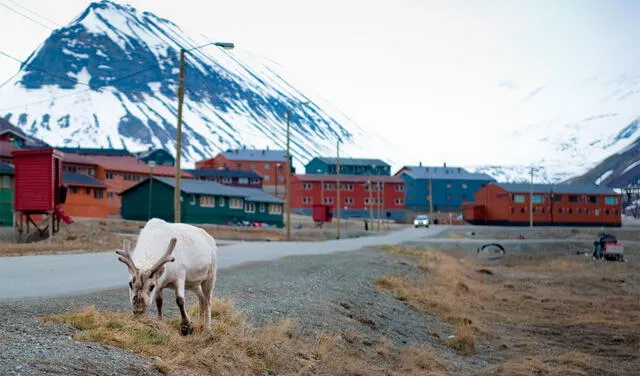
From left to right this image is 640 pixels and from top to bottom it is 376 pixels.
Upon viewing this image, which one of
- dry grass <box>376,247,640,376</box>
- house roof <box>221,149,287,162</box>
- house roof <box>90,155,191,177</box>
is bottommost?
dry grass <box>376,247,640,376</box>

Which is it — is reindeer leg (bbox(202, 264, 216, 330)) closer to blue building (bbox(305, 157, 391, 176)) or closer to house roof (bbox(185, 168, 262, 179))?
house roof (bbox(185, 168, 262, 179))

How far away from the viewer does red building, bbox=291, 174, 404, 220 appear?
140 meters

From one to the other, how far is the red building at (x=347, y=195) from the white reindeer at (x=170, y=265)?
125 metres

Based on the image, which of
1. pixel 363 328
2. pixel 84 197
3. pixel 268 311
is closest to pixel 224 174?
pixel 84 197

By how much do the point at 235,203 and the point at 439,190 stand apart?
238 ft

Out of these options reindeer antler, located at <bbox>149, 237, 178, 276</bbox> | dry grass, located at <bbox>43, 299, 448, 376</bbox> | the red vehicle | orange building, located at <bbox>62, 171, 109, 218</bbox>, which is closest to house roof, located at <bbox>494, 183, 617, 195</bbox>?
the red vehicle

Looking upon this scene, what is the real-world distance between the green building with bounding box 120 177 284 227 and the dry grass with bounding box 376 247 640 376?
44256 millimetres

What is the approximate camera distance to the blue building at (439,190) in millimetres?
159375

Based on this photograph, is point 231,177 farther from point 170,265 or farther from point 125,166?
point 170,265

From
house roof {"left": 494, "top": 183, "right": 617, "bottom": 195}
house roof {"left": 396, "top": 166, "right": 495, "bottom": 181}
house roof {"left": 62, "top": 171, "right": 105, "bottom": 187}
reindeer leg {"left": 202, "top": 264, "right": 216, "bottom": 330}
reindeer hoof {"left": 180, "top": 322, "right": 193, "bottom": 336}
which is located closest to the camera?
reindeer hoof {"left": 180, "top": 322, "right": 193, "bottom": 336}

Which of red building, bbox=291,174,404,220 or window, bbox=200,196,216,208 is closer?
window, bbox=200,196,216,208

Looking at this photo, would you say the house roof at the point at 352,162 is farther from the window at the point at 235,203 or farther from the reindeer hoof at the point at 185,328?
the reindeer hoof at the point at 185,328

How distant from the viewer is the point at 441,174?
16462 centimetres

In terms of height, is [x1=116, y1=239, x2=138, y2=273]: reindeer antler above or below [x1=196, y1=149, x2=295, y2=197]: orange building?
below
